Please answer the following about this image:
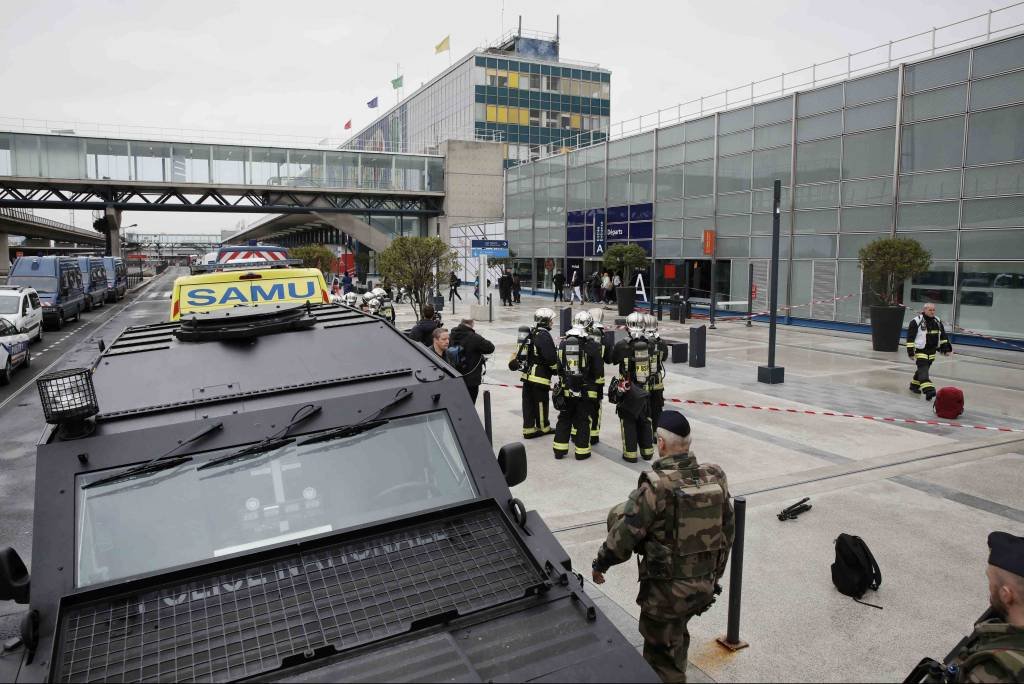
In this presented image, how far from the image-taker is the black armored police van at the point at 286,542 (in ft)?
9.62

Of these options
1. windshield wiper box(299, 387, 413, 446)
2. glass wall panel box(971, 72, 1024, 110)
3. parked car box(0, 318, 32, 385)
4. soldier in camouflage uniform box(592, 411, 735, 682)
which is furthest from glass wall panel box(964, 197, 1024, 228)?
parked car box(0, 318, 32, 385)

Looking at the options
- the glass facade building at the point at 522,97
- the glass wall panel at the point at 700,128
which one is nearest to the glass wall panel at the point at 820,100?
the glass wall panel at the point at 700,128

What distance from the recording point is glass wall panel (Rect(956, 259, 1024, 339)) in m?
19.9

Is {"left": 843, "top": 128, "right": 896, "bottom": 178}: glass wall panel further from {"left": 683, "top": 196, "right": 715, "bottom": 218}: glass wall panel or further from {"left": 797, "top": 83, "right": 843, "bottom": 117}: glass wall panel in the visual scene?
{"left": 683, "top": 196, "right": 715, "bottom": 218}: glass wall panel

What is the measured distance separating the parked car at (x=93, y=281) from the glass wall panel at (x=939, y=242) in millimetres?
34527

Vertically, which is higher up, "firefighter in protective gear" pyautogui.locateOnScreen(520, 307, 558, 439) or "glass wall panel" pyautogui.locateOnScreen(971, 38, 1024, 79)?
"glass wall panel" pyautogui.locateOnScreen(971, 38, 1024, 79)

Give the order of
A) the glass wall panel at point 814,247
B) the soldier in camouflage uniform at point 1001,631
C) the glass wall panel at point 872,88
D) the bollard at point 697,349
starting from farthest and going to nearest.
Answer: the glass wall panel at point 814,247
the glass wall panel at point 872,88
the bollard at point 697,349
the soldier in camouflage uniform at point 1001,631

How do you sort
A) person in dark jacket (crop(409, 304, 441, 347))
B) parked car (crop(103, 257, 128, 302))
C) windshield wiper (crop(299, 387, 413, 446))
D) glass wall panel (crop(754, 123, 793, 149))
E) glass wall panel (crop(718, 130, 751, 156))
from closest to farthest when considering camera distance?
windshield wiper (crop(299, 387, 413, 446)) < person in dark jacket (crop(409, 304, 441, 347)) < glass wall panel (crop(754, 123, 793, 149)) < glass wall panel (crop(718, 130, 751, 156)) < parked car (crop(103, 257, 128, 302))

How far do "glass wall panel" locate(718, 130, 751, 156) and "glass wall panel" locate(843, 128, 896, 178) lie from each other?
4.47 metres

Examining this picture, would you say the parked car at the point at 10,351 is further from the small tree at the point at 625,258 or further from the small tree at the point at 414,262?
the small tree at the point at 625,258

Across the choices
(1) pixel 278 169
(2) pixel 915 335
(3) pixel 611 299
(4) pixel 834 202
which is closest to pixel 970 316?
(4) pixel 834 202

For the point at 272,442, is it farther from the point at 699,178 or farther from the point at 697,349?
the point at 699,178

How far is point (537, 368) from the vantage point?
10109mm

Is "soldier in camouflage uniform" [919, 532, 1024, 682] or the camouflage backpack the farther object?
the camouflage backpack
